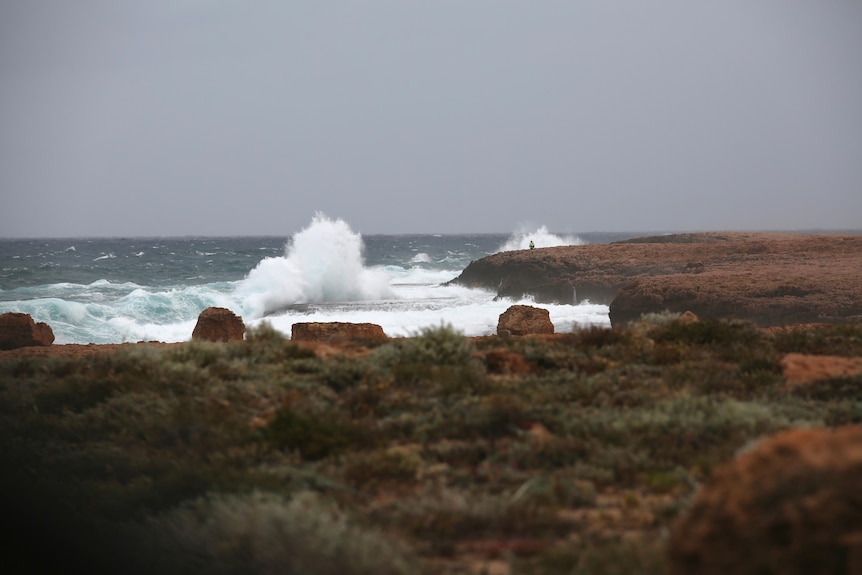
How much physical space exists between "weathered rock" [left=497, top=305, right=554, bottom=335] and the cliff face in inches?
276

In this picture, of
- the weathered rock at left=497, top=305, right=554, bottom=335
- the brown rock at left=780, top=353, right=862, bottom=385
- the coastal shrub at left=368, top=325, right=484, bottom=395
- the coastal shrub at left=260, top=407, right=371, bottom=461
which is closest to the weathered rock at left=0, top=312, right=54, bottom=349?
the coastal shrub at left=368, top=325, right=484, bottom=395

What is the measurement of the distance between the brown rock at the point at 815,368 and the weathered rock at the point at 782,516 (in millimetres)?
4816

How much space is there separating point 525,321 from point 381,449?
1120 cm

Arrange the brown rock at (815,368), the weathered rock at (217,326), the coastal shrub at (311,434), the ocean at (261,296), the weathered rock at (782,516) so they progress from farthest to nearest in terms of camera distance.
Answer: the ocean at (261,296) < the weathered rock at (217,326) < the brown rock at (815,368) < the coastal shrub at (311,434) < the weathered rock at (782,516)

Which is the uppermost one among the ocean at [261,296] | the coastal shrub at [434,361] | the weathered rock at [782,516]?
the weathered rock at [782,516]

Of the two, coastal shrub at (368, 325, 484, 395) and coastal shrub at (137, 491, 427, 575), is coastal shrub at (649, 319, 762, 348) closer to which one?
coastal shrub at (368, 325, 484, 395)

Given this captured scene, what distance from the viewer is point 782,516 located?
9.23 ft

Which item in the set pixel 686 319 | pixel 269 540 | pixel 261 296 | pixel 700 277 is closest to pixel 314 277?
pixel 261 296

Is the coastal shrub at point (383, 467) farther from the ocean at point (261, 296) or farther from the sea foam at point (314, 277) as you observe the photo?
the sea foam at point (314, 277)

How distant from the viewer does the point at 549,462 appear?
5277 mm

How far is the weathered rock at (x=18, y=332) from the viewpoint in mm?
13812

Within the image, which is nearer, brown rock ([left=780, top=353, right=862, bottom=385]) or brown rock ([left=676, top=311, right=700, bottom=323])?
brown rock ([left=780, top=353, right=862, bottom=385])

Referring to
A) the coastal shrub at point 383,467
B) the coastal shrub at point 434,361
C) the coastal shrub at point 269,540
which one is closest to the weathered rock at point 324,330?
the coastal shrub at point 434,361

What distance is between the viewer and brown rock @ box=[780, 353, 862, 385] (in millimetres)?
7539
